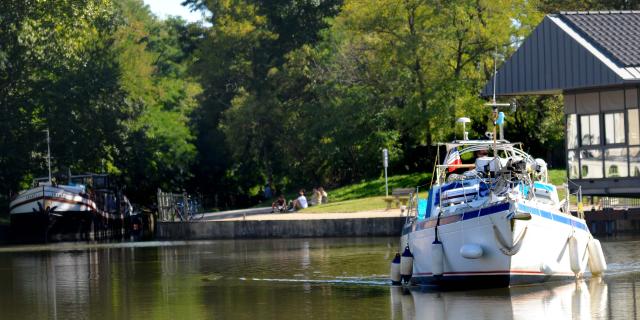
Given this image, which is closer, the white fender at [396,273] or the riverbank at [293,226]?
the white fender at [396,273]

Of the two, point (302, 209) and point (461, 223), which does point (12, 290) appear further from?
point (302, 209)

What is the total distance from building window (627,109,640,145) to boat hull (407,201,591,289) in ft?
45.0

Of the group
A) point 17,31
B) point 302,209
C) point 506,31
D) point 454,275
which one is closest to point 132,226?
point 17,31

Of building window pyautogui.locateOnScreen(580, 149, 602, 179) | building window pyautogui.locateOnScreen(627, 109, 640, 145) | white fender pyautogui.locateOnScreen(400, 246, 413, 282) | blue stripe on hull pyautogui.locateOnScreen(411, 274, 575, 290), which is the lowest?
blue stripe on hull pyautogui.locateOnScreen(411, 274, 575, 290)

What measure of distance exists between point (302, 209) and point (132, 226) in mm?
17638

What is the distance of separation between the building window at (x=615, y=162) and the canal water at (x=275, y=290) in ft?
9.04

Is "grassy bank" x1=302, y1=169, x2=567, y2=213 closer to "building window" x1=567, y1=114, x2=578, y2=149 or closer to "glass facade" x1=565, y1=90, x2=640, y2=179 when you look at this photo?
"building window" x1=567, y1=114, x2=578, y2=149

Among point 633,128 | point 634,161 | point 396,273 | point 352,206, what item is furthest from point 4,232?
point 396,273

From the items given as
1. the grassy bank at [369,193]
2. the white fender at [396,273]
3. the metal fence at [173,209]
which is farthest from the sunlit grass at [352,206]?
the white fender at [396,273]

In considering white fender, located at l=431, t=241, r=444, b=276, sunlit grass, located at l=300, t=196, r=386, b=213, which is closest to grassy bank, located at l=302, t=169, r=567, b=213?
sunlit grass, located at l=300, t=196, r=386, b=213

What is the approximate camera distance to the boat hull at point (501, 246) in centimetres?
2652

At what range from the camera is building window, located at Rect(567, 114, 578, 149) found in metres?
43.5

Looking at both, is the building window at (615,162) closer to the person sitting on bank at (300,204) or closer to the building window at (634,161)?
the building window at (634,161)

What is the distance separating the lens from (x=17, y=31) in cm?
7038
